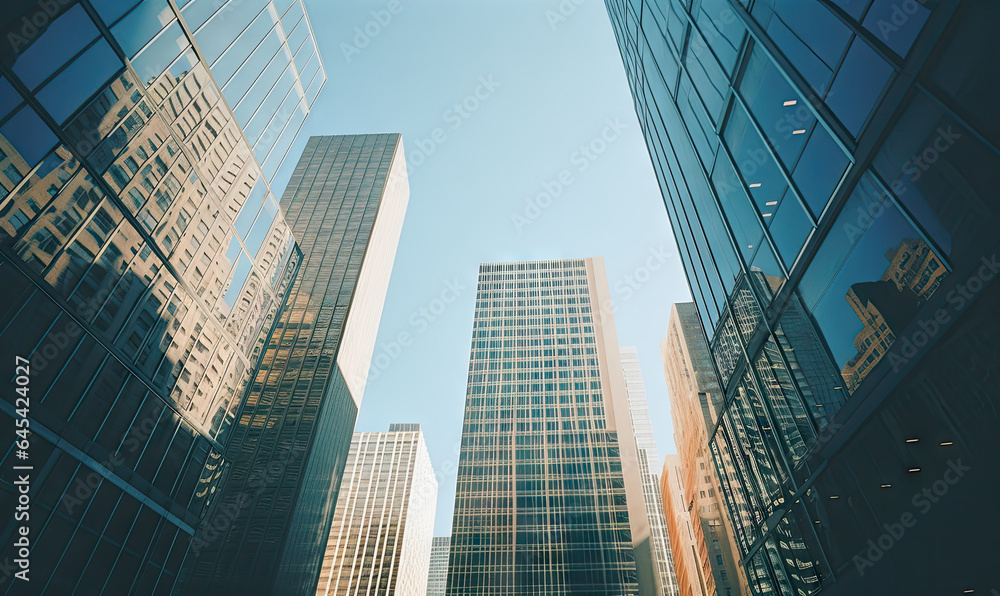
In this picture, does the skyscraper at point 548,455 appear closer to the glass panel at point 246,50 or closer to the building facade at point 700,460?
the building facade at point 700,460

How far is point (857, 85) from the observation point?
353 inches

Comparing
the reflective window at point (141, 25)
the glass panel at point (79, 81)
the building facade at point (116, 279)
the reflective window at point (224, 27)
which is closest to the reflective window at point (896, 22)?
the building facade at point (116, 279)

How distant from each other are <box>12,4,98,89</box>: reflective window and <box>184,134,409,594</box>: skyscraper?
134 ft

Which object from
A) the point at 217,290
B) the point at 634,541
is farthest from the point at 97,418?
the point at 634,541

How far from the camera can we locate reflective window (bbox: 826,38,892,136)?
333 inches

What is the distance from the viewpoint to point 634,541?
7925cm

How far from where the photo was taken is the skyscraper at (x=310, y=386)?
6631 cm

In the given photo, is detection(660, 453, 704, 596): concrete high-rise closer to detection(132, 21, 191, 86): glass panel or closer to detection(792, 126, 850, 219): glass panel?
detection(792, 126, 850, 219): glass panel

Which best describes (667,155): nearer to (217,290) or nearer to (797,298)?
(797,298)

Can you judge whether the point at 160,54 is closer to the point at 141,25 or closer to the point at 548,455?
the point at 141,25

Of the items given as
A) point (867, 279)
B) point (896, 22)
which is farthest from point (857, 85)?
point (867, 279)

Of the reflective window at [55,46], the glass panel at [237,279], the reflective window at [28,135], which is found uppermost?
the glass panel at [237,279]

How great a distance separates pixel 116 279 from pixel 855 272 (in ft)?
78.7

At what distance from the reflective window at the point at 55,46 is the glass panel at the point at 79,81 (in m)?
0.29
